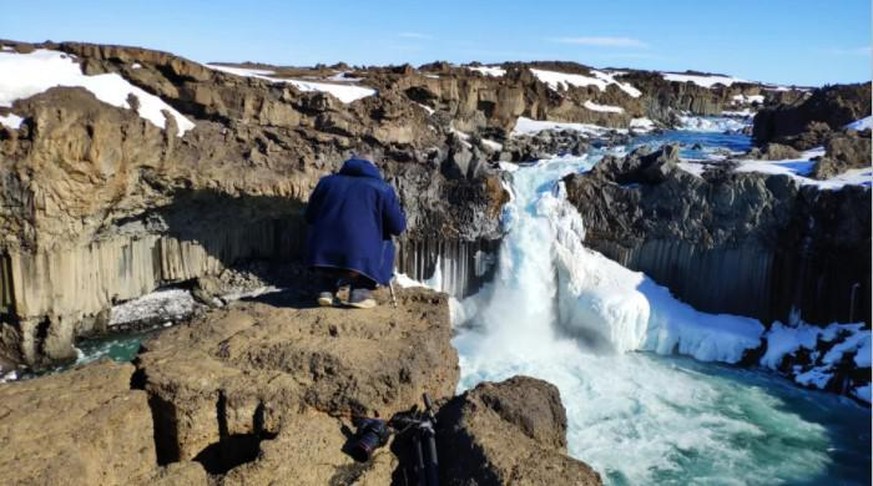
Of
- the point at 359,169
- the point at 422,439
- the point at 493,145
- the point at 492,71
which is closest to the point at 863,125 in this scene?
the point at 493,145

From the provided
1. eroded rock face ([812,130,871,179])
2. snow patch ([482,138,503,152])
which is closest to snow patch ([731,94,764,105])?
snow patch ([482,138,503,152])

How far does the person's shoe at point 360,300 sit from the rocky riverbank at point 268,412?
0.96 feet

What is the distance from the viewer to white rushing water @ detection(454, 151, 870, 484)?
10938 millimetres

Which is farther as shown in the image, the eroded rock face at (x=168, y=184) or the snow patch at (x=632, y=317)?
the snow patch at (x=632, y=317)

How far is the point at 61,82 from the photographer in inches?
630

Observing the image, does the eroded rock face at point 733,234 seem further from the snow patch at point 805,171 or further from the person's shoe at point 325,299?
the person's shoe at point 325,299

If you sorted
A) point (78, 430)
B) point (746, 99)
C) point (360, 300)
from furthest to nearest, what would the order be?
point (746, 99) < point (360, 300) < point (78, 430)

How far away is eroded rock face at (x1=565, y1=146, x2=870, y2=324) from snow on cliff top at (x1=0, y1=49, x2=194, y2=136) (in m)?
11.4

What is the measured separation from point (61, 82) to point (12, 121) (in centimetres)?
235

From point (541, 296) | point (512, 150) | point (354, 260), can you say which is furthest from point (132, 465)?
point (512, 150)

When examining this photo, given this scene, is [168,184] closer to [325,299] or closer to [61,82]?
[61,82]

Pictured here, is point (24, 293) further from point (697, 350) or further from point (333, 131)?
point (697, 350)

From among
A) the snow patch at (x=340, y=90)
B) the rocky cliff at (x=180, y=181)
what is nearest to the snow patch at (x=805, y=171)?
the rocky cliff at (x=180, y=181)

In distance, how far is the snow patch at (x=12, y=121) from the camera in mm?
13906
